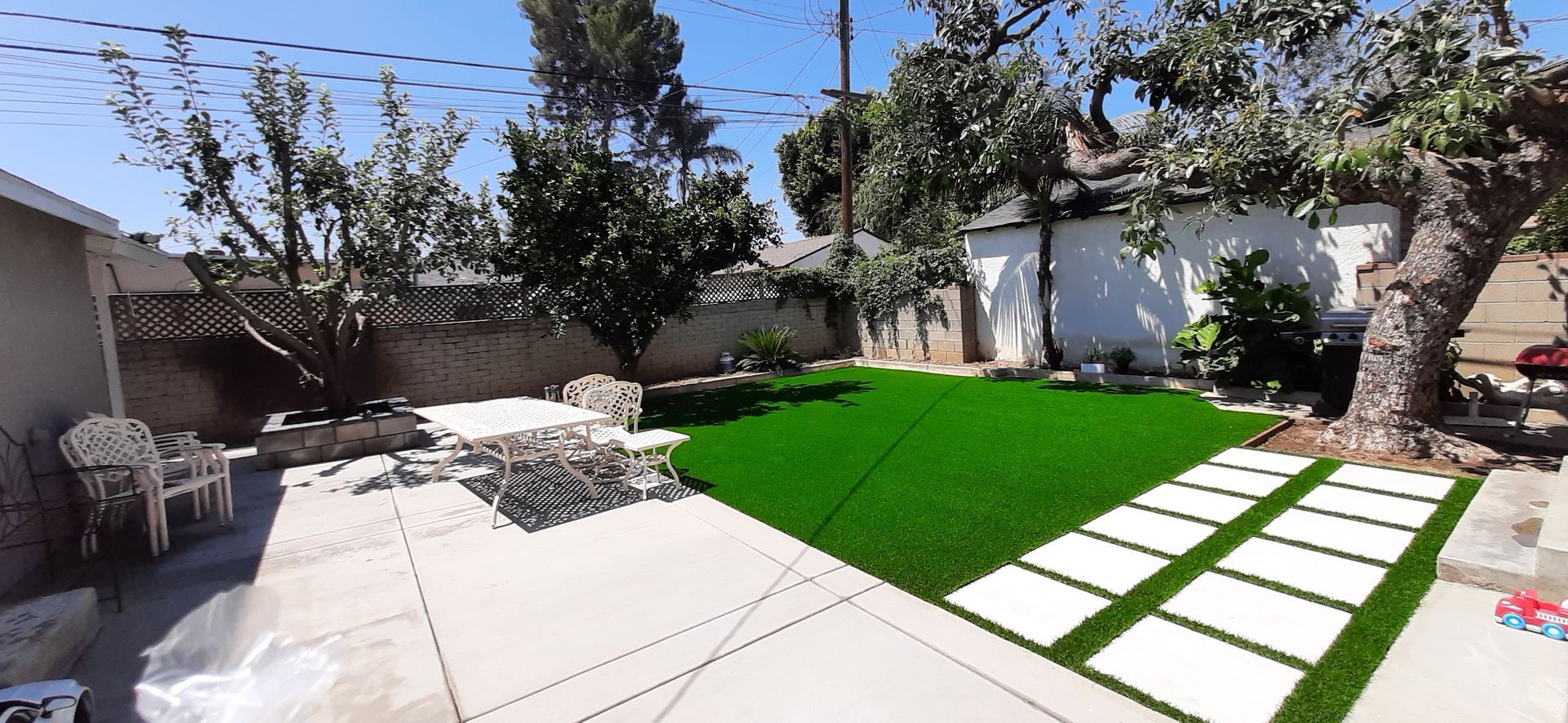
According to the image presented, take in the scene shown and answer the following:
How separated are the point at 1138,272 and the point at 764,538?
8489mm

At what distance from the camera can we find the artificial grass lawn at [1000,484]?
2.86 metres

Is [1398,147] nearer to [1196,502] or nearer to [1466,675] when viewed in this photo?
[1196,502]

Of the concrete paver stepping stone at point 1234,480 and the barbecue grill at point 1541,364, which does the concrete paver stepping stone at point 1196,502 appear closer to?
the concrete paver stepping stone at point 1234,480

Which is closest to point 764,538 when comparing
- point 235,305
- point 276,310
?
point 235,305

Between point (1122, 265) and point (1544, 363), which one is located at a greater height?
point (1122, 265)

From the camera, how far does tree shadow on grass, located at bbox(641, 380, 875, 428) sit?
28.0 feet

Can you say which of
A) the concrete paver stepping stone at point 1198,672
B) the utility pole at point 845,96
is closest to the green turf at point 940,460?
the concrete paver stepping stone at point 1198,672

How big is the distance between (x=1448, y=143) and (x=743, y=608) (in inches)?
220

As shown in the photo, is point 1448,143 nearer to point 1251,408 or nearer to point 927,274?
point 1251,408

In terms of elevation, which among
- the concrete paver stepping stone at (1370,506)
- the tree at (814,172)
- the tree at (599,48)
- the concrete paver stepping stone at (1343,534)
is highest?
the tree at (599,48)

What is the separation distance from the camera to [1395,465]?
5.05 metres

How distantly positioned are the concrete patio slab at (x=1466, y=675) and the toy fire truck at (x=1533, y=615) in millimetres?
33

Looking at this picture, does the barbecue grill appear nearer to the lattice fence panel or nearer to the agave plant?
the agave plant

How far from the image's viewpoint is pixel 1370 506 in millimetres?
4211
